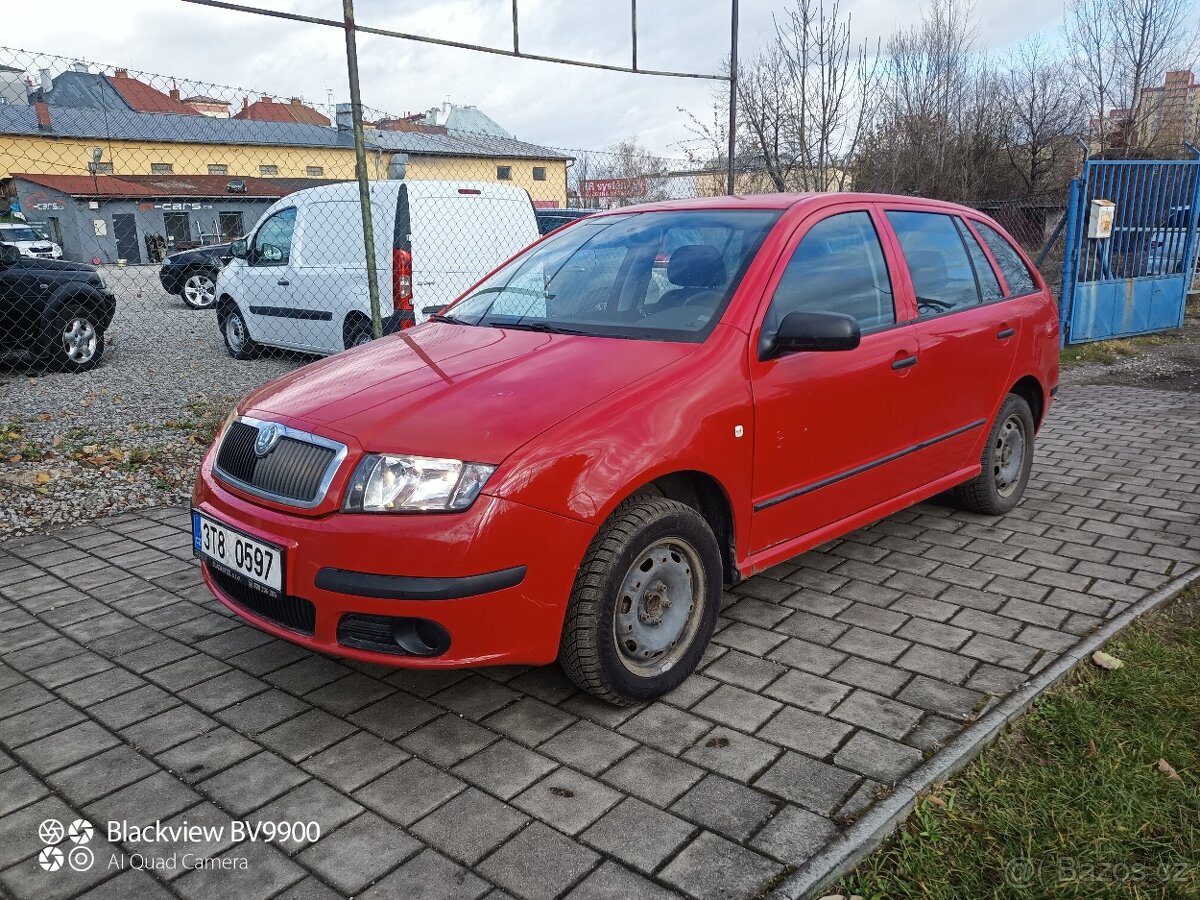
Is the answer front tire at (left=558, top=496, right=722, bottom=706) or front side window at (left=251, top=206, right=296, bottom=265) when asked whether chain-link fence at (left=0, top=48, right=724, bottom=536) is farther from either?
front tire at (left=558, top=496, right=722, bottom=706)

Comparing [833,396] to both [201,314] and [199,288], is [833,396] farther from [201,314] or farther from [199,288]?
[199,288]

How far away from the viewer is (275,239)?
9.80 metres

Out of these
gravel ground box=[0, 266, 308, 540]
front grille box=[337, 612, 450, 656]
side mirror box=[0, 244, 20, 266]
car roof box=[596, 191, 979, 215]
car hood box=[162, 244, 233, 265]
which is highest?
car roof box=[596, 191, 979, 215]

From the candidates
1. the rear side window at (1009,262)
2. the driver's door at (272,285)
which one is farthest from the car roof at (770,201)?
the driver's door at (272,285)

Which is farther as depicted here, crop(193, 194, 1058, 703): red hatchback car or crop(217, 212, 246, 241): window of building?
crop(217, 212, 246, 241): window of building

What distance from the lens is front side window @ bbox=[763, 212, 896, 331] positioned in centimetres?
351

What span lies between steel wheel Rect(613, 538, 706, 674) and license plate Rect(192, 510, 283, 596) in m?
1.09

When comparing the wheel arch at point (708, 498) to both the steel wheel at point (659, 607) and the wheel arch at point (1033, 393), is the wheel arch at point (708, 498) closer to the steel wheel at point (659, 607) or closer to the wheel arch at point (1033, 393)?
the steel wheel at point (659, 607)

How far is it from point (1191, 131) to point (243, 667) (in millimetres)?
26676

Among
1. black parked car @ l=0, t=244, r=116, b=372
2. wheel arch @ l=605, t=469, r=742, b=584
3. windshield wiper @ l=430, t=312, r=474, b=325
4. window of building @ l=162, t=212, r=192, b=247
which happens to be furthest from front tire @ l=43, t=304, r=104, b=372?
window of building @ l=162, t=212, r=192, b=247

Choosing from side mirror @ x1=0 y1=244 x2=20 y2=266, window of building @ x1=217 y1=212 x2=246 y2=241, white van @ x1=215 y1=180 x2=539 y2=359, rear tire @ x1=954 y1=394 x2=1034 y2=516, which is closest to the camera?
rear tire @ x1=954 y1=394 x2=1034 y2=516

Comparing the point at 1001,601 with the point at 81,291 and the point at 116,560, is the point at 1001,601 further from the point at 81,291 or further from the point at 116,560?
the point at 81,291

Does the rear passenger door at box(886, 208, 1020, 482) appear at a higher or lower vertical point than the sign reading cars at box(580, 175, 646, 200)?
lower

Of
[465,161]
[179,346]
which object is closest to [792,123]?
[179,346]
